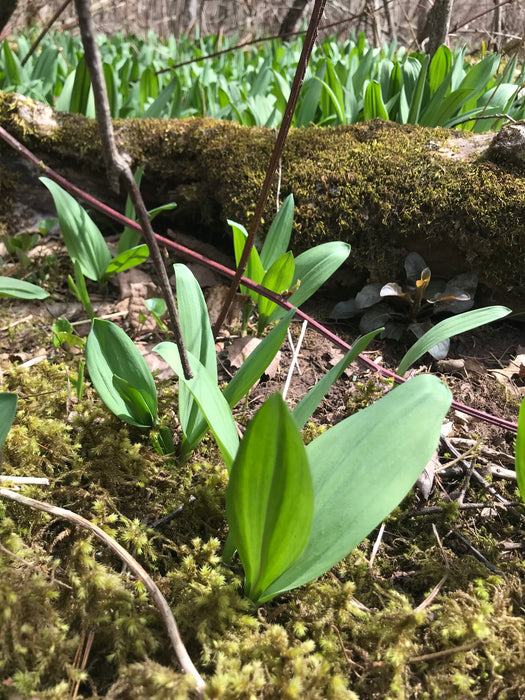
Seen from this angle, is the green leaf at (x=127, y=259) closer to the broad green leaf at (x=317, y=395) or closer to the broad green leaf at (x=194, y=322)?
the broad green leaf at (x=194, y=322)

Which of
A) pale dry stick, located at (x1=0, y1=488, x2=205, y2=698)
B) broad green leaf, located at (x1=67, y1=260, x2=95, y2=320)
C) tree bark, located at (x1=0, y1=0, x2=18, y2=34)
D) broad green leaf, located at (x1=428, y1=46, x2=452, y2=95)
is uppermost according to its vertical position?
tree bark, located at (x1=0, y1=0, x2=18, y2=34)

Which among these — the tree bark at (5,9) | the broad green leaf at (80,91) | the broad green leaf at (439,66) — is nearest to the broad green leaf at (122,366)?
the tree bark at (5,9)

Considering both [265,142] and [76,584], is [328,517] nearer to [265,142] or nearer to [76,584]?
[76,584]

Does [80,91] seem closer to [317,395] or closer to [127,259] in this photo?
[127,259]

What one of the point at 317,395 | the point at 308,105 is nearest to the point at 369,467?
the point at 317,395

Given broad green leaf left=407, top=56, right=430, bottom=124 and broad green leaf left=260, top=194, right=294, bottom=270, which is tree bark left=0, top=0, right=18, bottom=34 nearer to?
broad green leaf left=260, top=194, right=294, bottom=270

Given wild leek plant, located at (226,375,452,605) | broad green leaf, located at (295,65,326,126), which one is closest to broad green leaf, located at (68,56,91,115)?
broad green leaf, located at (295,65,326,126)
